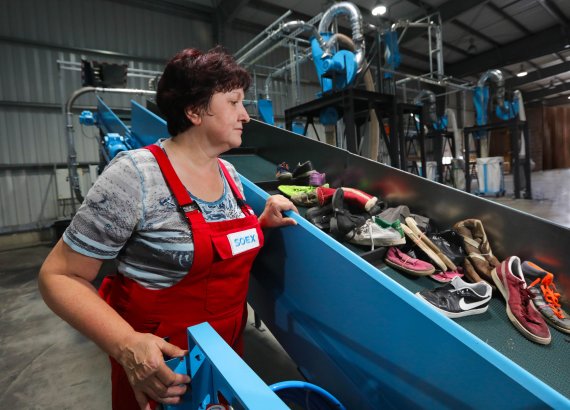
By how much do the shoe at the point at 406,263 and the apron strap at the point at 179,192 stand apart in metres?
0.99

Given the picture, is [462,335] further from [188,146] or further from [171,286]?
[188,146]

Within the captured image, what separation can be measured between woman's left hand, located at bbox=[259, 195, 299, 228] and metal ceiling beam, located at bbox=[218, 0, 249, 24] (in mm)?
7347

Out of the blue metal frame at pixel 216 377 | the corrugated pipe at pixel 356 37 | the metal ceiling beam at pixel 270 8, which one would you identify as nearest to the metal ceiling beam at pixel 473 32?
the metal ceiling beam at pixel 270 8

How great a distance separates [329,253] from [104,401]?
4.92ft

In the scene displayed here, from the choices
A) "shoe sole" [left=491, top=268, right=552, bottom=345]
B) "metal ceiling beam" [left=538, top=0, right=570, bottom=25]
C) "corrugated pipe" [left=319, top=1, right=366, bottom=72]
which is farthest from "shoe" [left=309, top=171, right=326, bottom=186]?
"metal ceiling beam" [left=538, top=0, right=570, bottom=25]

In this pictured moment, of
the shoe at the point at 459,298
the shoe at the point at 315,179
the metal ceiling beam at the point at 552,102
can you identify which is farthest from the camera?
the metal ceiling beam at the point at 552,102

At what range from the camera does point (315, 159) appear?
7.85ft

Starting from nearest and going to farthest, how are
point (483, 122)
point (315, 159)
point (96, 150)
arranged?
1. point (315, 159)
2. point (96, 150)
3. point (483, 122)

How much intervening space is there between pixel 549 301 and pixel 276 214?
1.19m

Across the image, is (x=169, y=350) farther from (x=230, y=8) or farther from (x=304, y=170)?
(x=230, y=8)

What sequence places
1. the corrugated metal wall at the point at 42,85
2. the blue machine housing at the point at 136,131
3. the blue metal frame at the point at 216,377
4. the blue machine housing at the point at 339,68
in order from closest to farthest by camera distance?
the blue metal frame at the point at 216,377 → the blue machine housing at the point at 136,131 → the blue machine housing at the point at 339,68 → the corrugated metal wall at the point at 42,85

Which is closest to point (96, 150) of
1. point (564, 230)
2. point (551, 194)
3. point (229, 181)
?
point (229, 181)

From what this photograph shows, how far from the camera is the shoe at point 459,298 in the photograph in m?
1.23

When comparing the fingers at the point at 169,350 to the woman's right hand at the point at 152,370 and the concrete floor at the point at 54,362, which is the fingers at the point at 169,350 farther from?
the concrete floor at the point at 54,362
